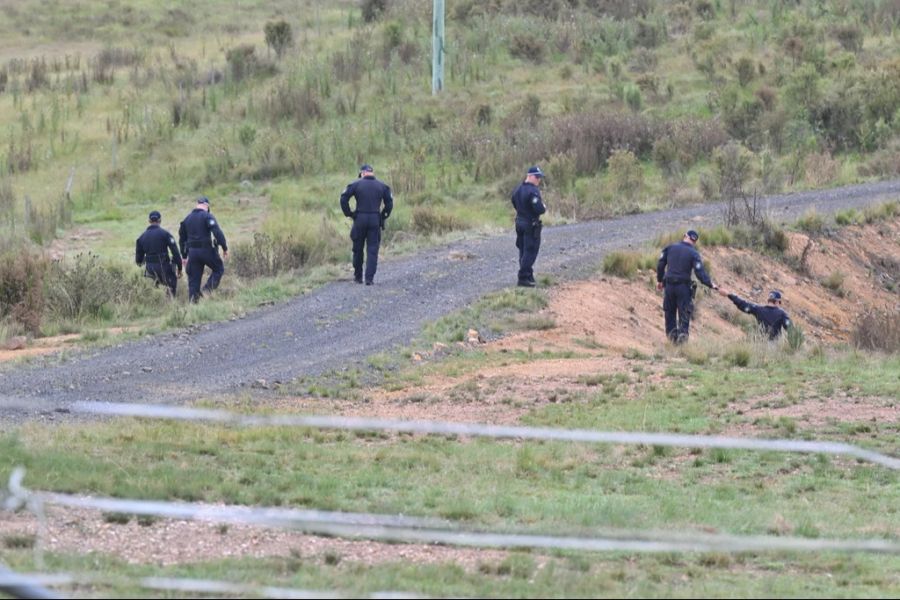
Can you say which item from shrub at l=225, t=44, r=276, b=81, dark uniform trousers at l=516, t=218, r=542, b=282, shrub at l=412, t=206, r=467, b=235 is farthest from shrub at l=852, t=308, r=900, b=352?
shrub at l=225, t=44, r=276, b=81

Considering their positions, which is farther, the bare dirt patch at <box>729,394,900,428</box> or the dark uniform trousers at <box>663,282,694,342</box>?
the dark uniform trousers at <box>663,282,694,342</box>

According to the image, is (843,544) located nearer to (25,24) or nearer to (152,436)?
(152,436)

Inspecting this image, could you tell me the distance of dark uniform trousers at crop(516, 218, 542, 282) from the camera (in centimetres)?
1984

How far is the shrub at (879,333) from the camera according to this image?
18.5 metres

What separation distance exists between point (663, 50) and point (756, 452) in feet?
104

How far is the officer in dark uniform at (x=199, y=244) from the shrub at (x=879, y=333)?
8.08 metres

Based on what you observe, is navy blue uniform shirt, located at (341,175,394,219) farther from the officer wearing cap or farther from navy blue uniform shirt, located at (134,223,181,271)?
the officer wearing cap

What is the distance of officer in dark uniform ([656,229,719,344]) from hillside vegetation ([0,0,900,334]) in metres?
5.05

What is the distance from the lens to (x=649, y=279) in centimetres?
2200

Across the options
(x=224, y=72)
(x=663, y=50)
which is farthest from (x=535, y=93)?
(x=224, y=72)

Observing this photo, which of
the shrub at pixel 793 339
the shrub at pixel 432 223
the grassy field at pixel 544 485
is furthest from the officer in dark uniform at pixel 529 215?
the shrub at pixel 432 223

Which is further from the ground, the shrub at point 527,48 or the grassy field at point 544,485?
the shrub at point 527,48

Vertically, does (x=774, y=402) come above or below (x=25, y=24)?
below

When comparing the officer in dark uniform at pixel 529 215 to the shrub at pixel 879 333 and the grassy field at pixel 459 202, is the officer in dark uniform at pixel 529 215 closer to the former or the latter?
the grassy field at pixel 459 202
